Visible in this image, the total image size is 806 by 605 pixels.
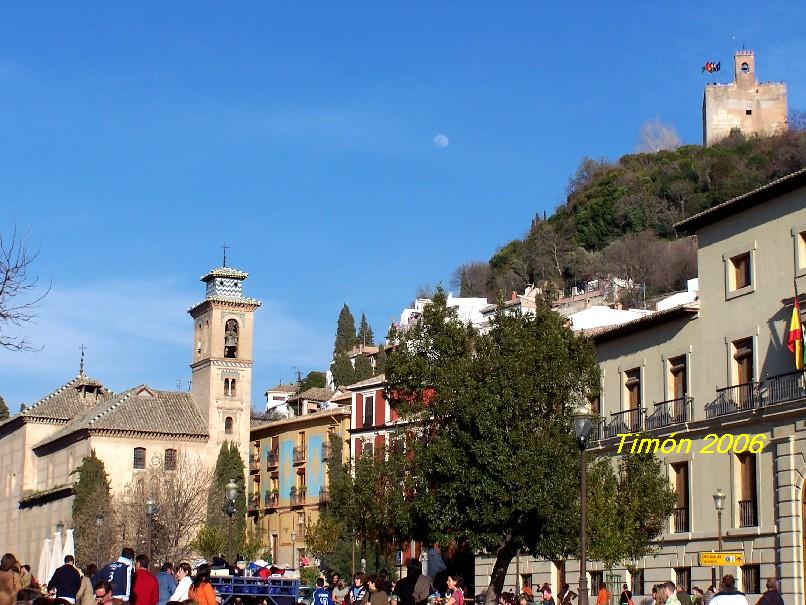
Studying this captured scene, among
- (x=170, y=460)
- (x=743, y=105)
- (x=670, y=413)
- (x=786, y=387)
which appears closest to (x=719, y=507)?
(x=786, y=387)

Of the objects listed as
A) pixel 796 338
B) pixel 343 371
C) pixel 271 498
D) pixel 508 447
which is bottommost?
pixel 271 498

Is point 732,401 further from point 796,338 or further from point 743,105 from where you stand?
point 743,105

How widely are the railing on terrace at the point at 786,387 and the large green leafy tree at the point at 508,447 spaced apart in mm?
4607

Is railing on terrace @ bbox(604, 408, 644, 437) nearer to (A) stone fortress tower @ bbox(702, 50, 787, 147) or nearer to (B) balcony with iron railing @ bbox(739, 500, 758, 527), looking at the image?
(B) balcony with iron railing @ bbox(739, 500, 758, 527)

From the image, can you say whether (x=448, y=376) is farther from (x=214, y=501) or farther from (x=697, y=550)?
(x=214, y=501)

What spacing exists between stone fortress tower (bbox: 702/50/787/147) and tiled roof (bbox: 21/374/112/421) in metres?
82.0

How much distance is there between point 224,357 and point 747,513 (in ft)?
175

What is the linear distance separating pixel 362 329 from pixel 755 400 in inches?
4356

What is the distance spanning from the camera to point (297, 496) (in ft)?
256

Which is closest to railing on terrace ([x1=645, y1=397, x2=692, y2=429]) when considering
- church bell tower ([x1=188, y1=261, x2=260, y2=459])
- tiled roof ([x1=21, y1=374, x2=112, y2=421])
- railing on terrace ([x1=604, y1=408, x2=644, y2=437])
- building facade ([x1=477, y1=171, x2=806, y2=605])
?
building facade ([x1=477, y1=171, x2=806, y2=605])

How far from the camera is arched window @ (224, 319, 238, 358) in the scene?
3410 inches

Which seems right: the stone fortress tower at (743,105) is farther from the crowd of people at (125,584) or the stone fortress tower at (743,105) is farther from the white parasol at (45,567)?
the crowd of people at (125,584)

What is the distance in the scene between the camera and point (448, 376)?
123ft

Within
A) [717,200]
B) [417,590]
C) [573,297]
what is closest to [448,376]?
[417,590]
